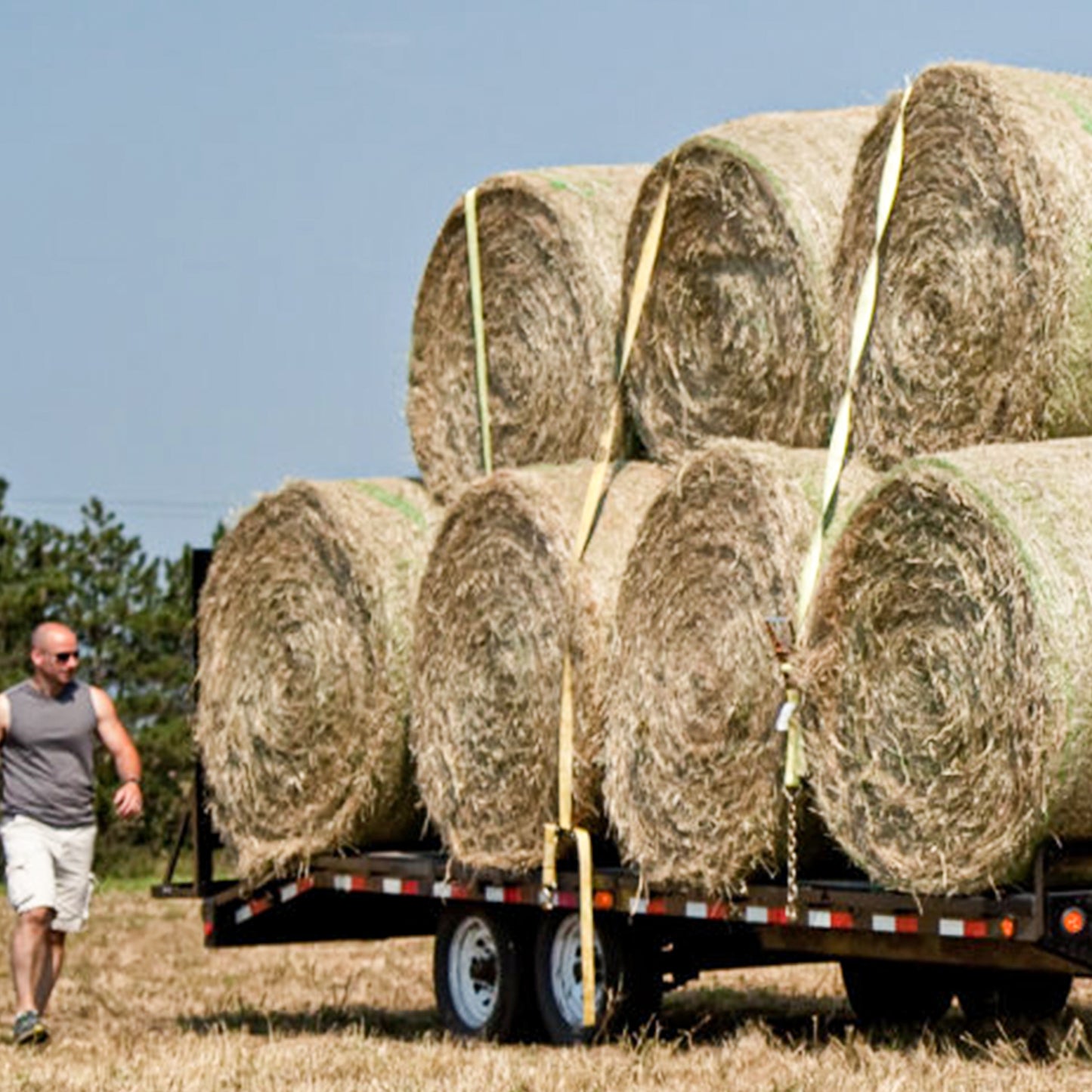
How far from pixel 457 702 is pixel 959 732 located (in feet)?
11.2

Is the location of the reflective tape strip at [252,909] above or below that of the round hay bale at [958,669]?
below

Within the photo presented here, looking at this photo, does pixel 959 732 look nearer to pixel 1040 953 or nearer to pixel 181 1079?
pixel 1040 953

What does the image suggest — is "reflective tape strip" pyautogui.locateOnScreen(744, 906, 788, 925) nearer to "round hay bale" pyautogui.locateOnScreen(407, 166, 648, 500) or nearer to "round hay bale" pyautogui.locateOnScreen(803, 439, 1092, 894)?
"round hay bale" pyautogui.locateOnScreen(803, 439, 1092, 894)

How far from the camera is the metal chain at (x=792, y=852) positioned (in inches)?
461

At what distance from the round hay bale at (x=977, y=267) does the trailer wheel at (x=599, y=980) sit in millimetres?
2690

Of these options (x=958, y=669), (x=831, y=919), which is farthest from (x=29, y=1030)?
(x=958, y=669)

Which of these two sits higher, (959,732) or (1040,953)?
(959,732)

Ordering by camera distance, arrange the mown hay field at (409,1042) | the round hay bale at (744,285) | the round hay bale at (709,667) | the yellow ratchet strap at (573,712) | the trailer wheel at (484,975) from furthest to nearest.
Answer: the trailer wheel at (484,975)
the yellow ratchet strap at (573,712)
the round hay bale at (744,285)
the round hay bale at (709,667)
the mown hay field at (409,1042)

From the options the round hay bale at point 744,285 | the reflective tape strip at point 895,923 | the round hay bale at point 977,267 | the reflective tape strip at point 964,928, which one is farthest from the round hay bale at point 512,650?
the reflective tape strip at point 964,928

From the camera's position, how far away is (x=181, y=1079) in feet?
38.2

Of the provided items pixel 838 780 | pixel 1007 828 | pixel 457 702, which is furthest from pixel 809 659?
pixel 457 702

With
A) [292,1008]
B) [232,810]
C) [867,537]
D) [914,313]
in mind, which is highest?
[914,313]

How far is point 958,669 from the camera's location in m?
10.9

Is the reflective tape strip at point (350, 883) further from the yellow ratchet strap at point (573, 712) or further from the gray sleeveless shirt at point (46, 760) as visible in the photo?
the yellow ratchet strap at point (573, 712)
